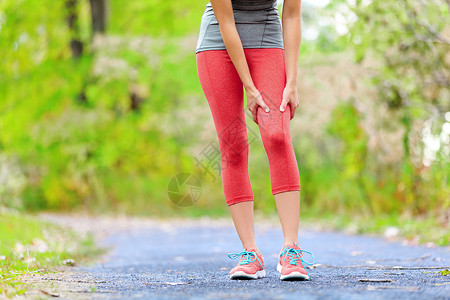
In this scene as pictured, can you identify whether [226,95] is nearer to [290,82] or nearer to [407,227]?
[290,82]

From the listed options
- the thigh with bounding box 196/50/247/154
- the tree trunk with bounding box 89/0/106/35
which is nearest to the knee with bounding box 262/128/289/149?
the thigh with bounding box 196/50/247/154

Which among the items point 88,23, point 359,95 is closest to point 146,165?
point 88,23

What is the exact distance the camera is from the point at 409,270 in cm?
295

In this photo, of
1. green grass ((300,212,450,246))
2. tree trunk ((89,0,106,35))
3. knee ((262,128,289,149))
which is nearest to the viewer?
knee ((262,128,289,149))

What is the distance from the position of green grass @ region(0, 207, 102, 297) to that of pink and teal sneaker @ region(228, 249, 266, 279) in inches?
33.7

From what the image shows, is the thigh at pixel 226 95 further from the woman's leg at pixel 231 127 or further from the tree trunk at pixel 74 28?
the tree trunk at pixel 74 28

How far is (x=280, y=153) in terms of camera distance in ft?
8.77

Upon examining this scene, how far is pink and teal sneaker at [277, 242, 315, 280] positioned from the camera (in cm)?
250

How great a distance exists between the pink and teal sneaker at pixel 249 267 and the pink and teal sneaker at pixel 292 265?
124 millimetres

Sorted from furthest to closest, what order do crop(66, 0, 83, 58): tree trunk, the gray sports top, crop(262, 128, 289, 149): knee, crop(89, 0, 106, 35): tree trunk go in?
crop(66, 0, 83, 58): tree trunk → crop(89, 0, 106, 35): tree trunk → the gray sports top → crop(262, 128, 289, 149): knee

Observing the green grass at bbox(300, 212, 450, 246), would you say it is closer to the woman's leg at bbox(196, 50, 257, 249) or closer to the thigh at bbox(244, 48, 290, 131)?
the woman's leg at bbox(196, 50, 257, 249)

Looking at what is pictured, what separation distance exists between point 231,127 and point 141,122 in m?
10.8

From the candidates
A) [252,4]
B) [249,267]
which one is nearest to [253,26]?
[252,4]

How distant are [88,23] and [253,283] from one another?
14.1 meters
